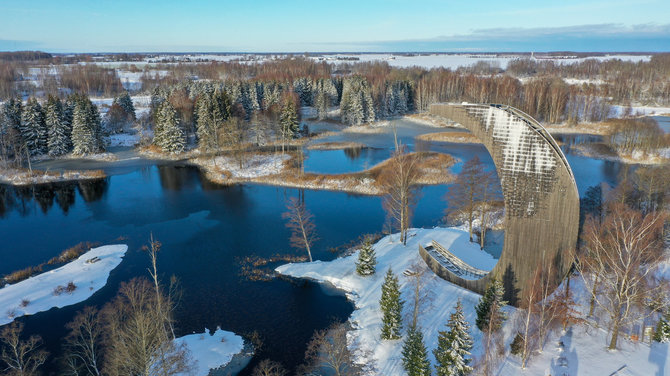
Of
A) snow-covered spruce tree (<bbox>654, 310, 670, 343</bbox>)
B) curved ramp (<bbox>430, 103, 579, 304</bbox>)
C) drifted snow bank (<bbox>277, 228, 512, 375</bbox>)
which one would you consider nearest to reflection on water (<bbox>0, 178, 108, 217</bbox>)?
drifted snow bank (<bbox>277, 228, 512, 375</bbox>)

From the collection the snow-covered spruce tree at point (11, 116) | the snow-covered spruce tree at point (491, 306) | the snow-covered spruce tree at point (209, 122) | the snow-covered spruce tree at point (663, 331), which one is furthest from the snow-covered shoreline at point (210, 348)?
the snow-covered spruce tree at point (11, 116)

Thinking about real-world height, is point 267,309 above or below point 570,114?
below

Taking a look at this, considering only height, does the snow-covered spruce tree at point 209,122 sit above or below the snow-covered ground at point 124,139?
above

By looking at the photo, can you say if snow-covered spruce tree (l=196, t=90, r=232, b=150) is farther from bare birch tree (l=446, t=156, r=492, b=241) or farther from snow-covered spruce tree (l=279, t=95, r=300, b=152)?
bare birch tree (l=446, t=156, r=492, b=241)

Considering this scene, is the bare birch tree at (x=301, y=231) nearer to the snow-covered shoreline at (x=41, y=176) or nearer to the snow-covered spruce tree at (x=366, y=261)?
the snow-covered spruce tree at (x=366, y=261)

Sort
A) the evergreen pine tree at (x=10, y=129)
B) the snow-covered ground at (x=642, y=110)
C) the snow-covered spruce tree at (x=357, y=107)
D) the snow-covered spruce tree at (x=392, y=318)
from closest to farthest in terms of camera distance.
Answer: the snow-covered spruce tree at (x=392, y=318)
the evergreen pine tree at (x=10, y=129)
the snow-covered spruce tree at (x=357, y=107)
the snow-covered ground at (x=642, y=110)

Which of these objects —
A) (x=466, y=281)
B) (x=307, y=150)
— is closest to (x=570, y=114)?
(x=307, y=150)

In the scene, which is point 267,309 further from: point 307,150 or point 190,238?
point 307,150
